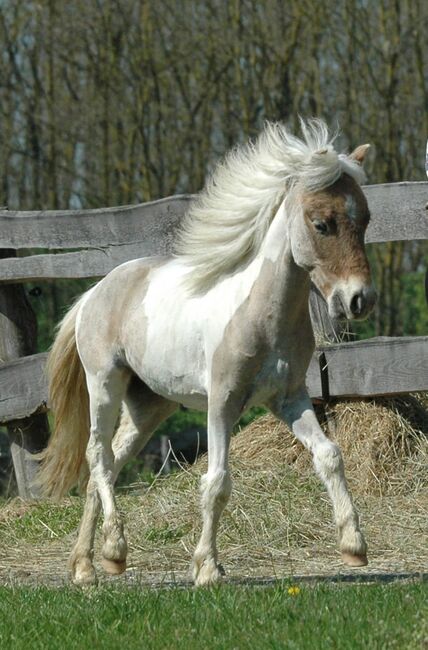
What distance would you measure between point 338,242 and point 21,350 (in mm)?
3824

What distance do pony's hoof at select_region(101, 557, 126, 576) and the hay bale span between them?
1.96m

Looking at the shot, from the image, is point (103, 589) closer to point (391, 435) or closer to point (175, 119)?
point (391, 435)

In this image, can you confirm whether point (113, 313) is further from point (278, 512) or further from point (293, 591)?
point (293, 591)

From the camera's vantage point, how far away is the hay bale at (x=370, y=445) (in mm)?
7191

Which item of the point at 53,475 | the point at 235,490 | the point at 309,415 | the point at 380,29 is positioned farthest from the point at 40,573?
the point at 380,29

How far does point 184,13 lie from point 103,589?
337 inches

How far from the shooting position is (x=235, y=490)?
6.95 meters

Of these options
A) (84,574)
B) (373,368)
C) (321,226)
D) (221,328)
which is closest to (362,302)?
(321,226)

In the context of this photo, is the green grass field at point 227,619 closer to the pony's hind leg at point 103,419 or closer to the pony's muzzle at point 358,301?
the pony's muzzle at point 358,301

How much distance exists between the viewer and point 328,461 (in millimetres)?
4945

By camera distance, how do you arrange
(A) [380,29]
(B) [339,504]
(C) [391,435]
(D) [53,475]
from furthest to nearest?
1. (A) [380,29]
2. (C) [391,435]
3. (D) [53,475]
4. (B) [339,504]

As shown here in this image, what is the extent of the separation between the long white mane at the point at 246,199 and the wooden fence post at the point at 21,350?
2697 millimetres

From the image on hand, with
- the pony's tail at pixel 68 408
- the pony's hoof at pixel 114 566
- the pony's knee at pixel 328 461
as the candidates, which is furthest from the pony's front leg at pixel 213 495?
the pony's tail at pixel 68 408

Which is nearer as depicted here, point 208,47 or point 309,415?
point 309,415
